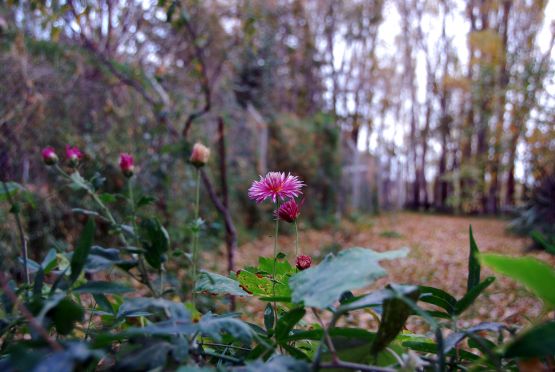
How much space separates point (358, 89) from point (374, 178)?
5.22 meters

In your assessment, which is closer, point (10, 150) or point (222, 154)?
point (222, 154)

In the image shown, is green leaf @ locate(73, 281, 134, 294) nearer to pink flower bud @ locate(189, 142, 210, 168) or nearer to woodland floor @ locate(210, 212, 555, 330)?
pink flower bud @ locate(189, 142, 210, 168)

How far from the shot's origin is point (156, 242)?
49 cm

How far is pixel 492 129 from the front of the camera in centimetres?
1266

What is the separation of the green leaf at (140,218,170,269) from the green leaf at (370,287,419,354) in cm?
24

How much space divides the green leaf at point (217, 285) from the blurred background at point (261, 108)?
0.30 m

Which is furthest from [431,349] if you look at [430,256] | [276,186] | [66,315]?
[430,256]

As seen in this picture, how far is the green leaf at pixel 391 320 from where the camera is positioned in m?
0.41

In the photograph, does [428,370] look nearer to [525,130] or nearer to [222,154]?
[222,154]

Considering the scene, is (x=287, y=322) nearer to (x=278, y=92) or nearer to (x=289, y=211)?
(x=289, y=211)

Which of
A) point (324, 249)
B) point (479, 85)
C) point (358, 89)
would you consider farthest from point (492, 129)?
point (324, 249)

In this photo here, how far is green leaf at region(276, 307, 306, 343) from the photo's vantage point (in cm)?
46

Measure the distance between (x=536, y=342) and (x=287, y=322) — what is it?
231 mm


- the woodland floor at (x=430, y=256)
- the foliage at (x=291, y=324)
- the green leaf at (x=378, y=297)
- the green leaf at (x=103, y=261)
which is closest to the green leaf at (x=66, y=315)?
the foliage at (x=291, y=324)
